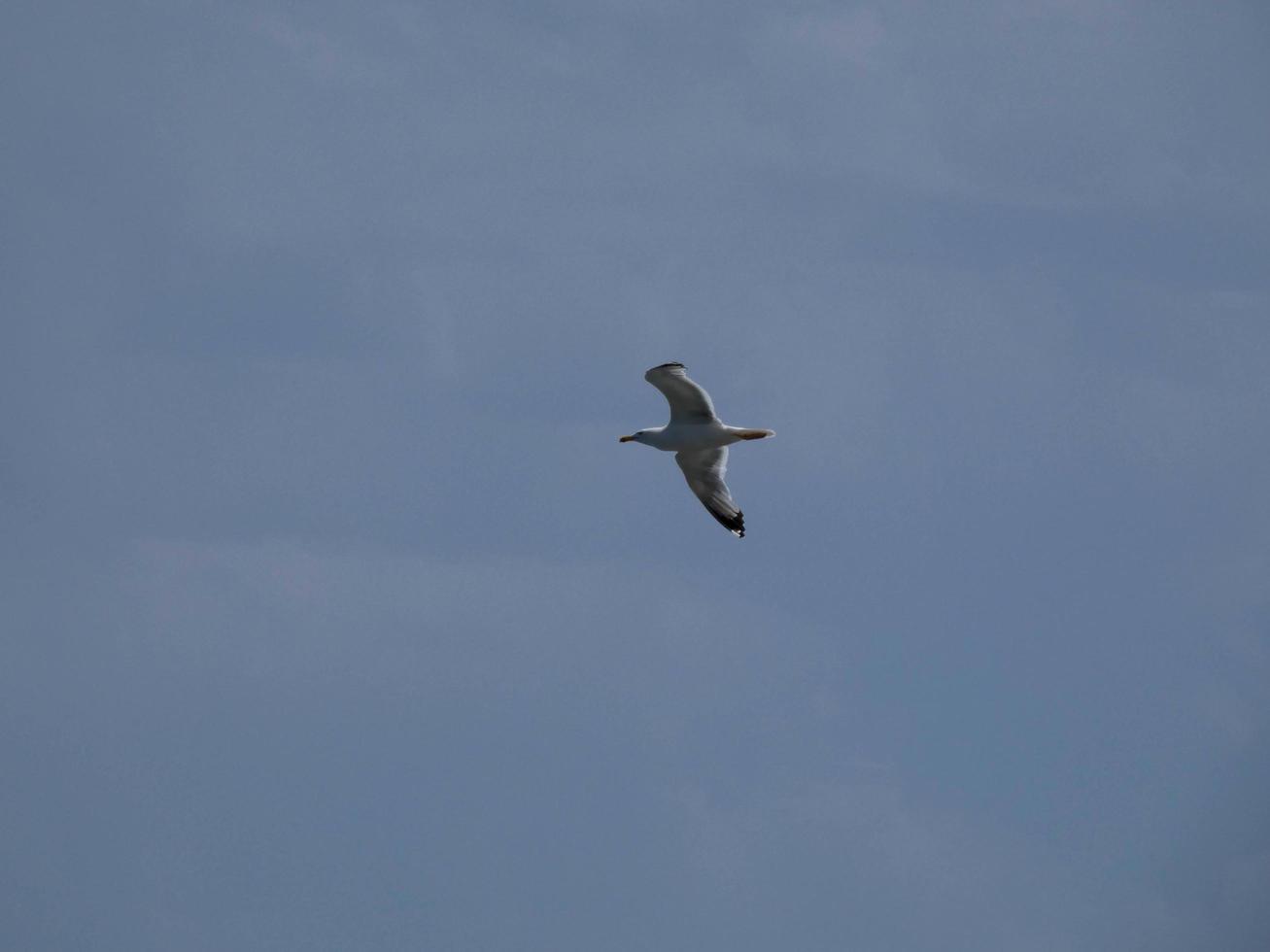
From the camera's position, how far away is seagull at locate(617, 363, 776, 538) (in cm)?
2555

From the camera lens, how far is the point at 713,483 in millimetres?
27719

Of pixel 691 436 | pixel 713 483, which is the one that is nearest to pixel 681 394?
pixel 691 436

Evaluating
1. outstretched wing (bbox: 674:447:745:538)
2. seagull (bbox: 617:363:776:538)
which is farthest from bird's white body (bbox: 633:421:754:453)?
outstretched wing (bbox: 674:447:745:538)

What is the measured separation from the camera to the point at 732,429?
86.7 ft

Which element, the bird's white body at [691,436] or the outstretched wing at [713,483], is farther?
the outstretched wing at [713,483]

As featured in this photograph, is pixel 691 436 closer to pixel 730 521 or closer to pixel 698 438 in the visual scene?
pixel 698 438

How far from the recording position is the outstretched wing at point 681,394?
82.3ft

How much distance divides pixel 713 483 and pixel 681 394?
2459 mm

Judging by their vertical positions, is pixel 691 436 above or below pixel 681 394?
below

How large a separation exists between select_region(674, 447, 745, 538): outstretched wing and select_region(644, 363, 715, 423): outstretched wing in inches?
39.8

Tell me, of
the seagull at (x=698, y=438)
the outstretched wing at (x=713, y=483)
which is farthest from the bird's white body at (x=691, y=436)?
the outstretched wing at (x=713, y=483)

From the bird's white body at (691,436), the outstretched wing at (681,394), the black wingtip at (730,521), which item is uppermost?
the outstretched wing at (681,394)

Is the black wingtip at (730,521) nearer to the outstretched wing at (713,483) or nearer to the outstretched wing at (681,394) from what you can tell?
the outstretched wing at (713,483)

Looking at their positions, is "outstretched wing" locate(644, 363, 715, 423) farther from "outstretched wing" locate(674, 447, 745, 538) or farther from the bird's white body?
"outstretched wing" locate(674, 447, 745, 538)
